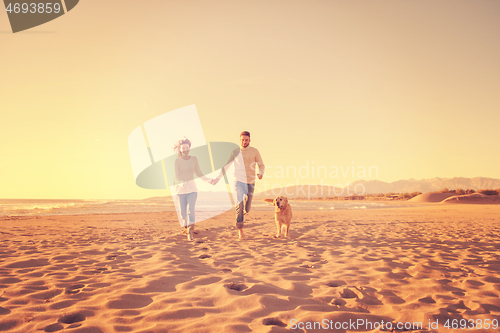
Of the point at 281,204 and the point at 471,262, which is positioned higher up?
the point at 281,204

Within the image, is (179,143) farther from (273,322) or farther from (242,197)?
(273,322)

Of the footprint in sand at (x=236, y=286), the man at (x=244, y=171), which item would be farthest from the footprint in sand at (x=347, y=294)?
the man at (x=244, y=171)

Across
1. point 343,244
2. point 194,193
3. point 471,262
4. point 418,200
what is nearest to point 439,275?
point 471,262

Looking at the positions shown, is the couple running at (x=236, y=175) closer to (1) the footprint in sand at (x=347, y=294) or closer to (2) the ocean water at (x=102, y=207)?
(1) the footprint in sand at (x=347, y=294)

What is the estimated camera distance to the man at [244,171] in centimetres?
587

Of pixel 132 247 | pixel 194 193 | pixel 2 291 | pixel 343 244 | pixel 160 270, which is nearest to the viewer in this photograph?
pixel 2 291

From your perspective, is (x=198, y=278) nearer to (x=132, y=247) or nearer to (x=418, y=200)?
(x=132, y=247)

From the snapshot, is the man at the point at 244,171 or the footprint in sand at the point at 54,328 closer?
the footprint in sand at the point at 54,328

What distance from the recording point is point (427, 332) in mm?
1771

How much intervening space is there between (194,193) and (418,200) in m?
32.9

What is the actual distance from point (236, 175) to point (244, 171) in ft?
0.74

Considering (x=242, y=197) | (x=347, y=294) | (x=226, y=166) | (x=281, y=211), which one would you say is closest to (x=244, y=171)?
(x=226, y=166)

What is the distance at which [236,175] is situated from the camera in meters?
5.91

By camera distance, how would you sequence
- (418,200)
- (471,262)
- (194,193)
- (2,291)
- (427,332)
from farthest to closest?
1. (418,200)
2. (194,193)
3. (471,262)
4. (2,291)
5. (427,332)
